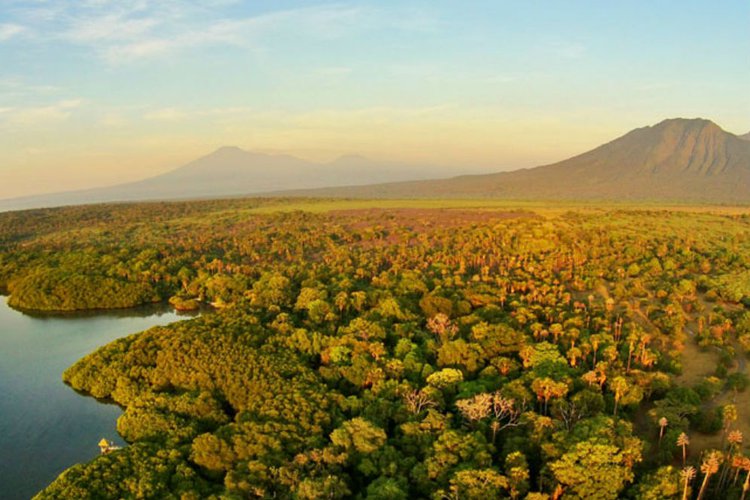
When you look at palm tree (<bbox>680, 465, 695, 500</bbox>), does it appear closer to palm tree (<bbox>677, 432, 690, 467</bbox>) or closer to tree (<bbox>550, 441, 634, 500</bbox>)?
palm tree (<bbox>677, 432, 690, 467</bbox>)

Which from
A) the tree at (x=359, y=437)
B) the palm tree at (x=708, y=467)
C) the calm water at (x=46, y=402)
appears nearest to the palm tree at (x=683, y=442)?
the palm tree at (x=708, y=467)

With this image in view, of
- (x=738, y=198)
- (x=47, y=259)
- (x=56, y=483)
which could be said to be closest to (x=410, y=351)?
(x=56, y=483)

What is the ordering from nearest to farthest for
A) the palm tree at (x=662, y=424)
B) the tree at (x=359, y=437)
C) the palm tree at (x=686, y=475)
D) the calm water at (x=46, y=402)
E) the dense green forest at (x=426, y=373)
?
the palm tree at (x=686, y=475) → the dense green forest at (x=426, y=373) → the tree at (x=359, y=437) → the palm tree at (x=662, y=424) → the calm water at (x=46, y=402)

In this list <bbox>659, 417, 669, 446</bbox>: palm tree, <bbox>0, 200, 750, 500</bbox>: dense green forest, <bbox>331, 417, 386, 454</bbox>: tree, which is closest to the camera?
<bbox>0, 200, 750, 500</bbox>: dense green forest

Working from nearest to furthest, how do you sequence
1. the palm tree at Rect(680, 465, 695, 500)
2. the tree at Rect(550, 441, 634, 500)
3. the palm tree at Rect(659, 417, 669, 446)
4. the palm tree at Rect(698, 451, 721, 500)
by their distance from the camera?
the palm tree at Rect(680, 465, 695, 500) → the palm tree at Rect(698, 451, 721, 500) → the tree at Rect(550, 441, 634, 500) → the palm tree at Rect(659, 417, 669, 446)

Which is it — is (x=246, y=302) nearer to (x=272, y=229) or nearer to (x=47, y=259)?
(x=47, y=259)

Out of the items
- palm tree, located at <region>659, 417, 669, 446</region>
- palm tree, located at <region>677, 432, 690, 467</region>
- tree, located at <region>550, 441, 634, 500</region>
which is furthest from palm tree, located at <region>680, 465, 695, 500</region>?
palm tree, located at <region>659, 417, 669, 446</region>

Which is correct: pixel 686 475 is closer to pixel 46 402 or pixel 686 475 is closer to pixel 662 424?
pixel 662 424

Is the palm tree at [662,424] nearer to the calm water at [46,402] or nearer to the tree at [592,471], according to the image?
the tree at [592,471]

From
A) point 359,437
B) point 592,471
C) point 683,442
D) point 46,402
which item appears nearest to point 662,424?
point 683,442
